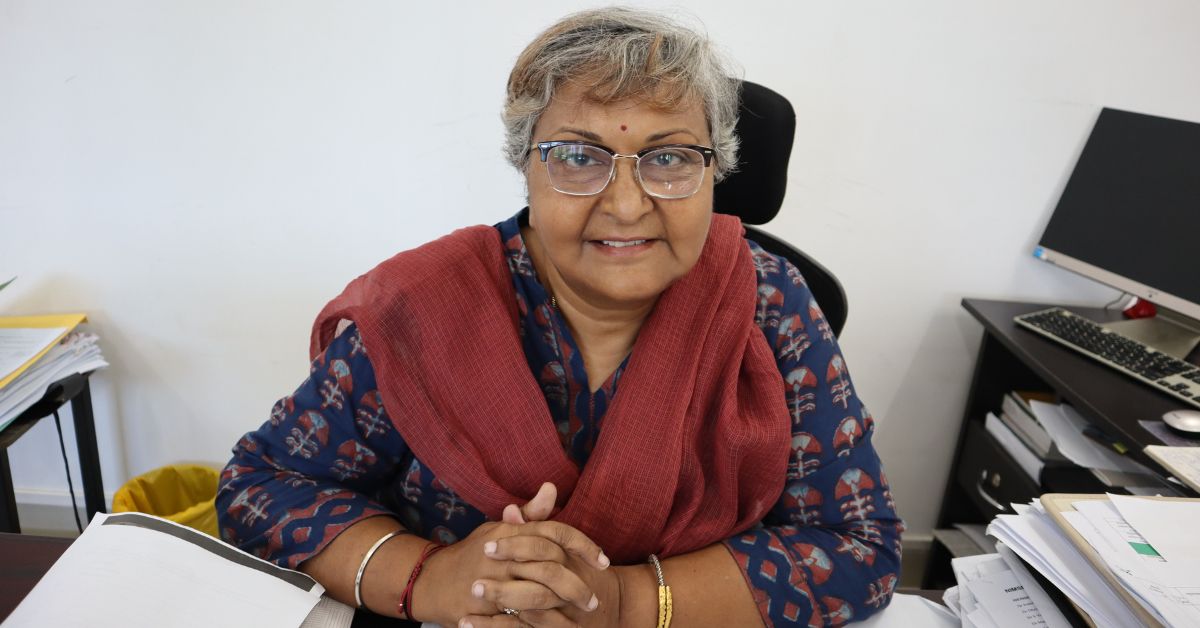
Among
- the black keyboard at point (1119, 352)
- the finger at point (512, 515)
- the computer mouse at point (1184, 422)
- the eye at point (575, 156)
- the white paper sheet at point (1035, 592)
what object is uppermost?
the eye at point (575, 156)

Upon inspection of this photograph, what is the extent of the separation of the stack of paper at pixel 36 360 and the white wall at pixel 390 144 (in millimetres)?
181

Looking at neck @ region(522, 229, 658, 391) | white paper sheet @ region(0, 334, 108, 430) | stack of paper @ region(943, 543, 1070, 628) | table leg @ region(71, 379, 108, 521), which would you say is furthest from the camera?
table leg @ region(71, 379, 108, 521)

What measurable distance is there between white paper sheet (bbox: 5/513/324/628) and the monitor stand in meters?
1.98

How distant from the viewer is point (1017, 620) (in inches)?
34.8

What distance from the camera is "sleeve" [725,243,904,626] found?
3.35 ft

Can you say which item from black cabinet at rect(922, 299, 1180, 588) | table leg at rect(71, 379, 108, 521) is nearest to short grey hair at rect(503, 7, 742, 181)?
black cabinet at rect(922, 299, 1180, 588)

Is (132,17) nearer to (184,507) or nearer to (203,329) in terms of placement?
(203,329)

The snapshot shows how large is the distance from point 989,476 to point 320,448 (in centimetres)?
178

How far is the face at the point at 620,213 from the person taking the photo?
3.39 feet

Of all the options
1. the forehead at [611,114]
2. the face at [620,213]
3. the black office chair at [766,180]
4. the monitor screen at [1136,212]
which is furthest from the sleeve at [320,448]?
the monitor screen at [1136,212]

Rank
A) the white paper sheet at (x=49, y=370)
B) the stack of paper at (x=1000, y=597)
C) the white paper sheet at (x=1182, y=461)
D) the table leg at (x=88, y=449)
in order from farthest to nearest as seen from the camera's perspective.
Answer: the table leg at (x=88, y=449) < the white paper sheet at (x=49, y=370) < the white paper sheet at (x=1182, y=461) < the stack of paper at (x=1000, y=597)

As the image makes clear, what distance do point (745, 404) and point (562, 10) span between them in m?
1.19

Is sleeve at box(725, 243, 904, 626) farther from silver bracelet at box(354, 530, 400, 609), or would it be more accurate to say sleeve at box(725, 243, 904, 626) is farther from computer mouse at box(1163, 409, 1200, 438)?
computer mouse at box(1163, 409, 1200, 438)

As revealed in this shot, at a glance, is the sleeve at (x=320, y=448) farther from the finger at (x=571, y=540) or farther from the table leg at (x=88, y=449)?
the table leg at (x=88, y=449)
